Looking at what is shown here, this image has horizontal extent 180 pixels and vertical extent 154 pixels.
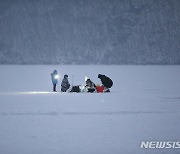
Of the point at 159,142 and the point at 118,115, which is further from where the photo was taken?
the point at 118,115

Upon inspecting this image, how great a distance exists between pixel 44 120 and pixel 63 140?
3082mm

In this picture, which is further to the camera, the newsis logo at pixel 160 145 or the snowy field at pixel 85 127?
the snowy field at pixel 85 127

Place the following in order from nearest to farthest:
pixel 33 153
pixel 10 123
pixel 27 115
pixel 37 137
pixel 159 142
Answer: pixel 33 153 → pixel 159 142 → pixel 37 137 → pixel 10 123 → pixel 27 115

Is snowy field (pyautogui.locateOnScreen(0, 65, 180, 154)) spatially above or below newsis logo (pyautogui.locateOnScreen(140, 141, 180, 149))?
below

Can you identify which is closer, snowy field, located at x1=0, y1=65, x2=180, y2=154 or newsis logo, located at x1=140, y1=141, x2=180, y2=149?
newsis logo, located at x1=140, y1=141, x2=180, y2=149

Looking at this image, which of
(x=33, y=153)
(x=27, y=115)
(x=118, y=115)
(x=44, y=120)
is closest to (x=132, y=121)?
(x=118, y=115)

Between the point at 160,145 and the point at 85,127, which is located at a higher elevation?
the point at 160,145

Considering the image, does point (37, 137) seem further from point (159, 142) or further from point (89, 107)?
point (89, 107)

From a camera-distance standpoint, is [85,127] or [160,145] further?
[85,127]

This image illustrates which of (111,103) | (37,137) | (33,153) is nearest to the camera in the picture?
(33,153)

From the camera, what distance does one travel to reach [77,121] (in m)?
14.6

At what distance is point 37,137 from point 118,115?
4676mm

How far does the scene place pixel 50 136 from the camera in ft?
40.0

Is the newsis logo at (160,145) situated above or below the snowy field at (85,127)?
above
